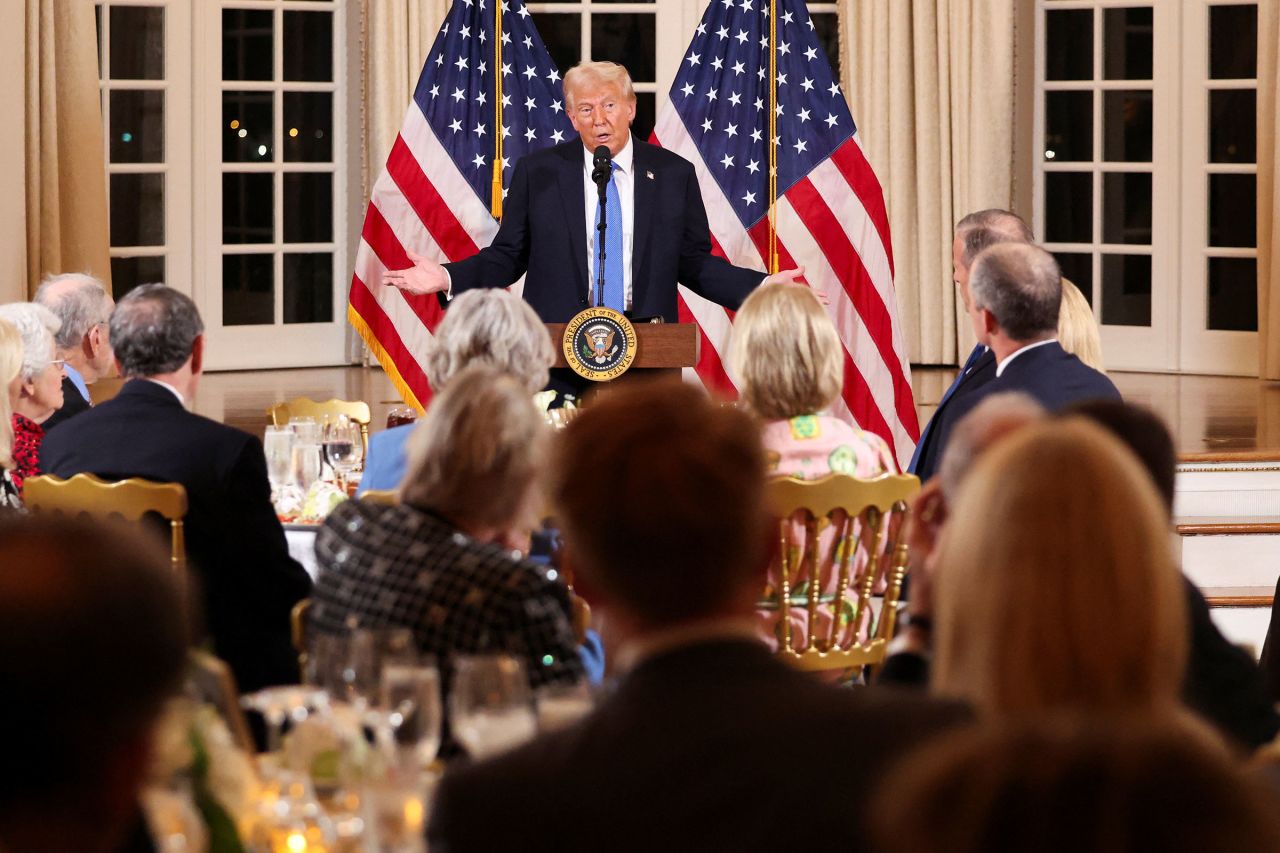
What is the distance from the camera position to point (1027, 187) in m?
9.91

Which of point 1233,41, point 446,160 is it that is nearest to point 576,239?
point 446,160

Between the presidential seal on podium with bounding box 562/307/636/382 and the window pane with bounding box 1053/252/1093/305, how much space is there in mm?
5484

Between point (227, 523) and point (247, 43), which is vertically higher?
point (247, 43)

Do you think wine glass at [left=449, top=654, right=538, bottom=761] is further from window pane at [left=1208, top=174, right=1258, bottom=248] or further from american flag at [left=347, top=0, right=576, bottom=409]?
window pane at [left=1208, top=174, right=1258, bottom=248]

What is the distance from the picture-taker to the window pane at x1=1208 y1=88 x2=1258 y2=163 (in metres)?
9.43

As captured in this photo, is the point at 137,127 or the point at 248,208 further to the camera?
the point at 248,208

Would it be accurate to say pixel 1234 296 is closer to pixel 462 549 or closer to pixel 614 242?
pixel 614 242

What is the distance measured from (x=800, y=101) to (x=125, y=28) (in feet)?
12.6

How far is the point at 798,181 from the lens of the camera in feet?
24.4

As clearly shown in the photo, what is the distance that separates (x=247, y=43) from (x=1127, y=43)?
15.4ft

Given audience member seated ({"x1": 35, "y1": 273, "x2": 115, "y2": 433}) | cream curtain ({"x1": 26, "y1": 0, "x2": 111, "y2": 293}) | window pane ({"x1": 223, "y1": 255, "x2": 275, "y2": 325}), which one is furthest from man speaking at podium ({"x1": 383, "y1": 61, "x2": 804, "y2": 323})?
window pane ({"x1": 223, "y1": 255, "x2": 275, "y2": 325})

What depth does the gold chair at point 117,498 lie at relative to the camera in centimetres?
327

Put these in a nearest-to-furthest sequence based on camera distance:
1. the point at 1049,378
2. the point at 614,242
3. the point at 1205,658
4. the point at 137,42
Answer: the point at 1205,658
the point at 1049,378
the point at 614,242
the point at 137,42

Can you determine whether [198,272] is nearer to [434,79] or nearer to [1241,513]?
[434,79]
